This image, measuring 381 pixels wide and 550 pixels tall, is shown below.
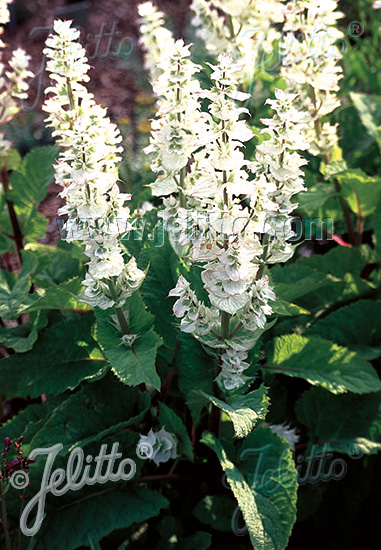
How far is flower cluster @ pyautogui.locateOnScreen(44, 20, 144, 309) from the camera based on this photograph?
1.16m

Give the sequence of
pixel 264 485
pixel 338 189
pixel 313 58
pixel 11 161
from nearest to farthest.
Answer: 1. pixel 264 485
2. pixel 313 58
3. pixel 338 189
4. pixel 11 161

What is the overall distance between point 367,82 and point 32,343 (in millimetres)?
2056

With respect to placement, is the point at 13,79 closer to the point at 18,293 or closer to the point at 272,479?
the point at 18,293

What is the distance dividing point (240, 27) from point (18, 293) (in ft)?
3.53

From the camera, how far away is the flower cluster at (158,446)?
153 centimetres

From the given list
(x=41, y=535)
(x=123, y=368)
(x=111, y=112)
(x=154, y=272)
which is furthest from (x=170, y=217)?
(x=111, y=112)

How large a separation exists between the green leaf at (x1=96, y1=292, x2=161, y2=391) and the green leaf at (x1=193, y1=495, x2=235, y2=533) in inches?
16.4

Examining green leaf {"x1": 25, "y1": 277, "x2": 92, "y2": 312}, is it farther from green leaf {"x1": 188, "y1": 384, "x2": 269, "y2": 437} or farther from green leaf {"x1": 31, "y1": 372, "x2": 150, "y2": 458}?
green leaf {"x1": 188, "y1": 384, "x2": 269, "y2": 437}

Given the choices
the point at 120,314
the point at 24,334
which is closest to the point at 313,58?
the point at 120,314

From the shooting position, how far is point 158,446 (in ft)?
5.04

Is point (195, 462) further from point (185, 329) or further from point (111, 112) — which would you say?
point (111, 112)

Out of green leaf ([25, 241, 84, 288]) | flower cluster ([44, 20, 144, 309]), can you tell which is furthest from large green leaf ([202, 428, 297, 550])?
green leaf ([25, 241, 84, 288])

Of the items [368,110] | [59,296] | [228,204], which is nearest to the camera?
[228,204]

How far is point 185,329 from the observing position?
50.1 inches
